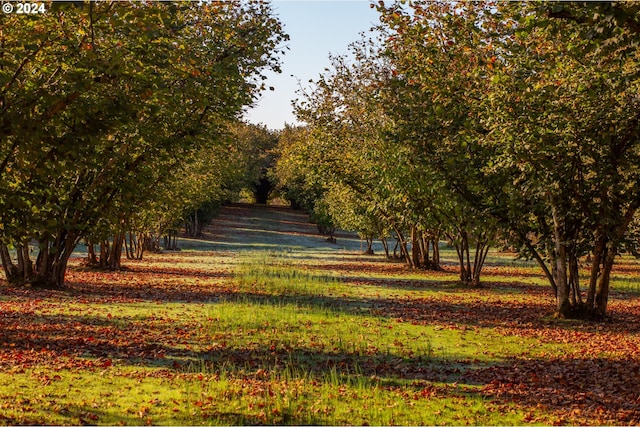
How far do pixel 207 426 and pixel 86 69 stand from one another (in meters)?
6.81

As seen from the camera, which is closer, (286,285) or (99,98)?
(99,98)

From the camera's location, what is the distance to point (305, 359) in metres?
11.6

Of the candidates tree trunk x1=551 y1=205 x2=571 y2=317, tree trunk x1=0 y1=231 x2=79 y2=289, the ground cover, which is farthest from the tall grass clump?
tree trunk x1=551 y1=205 x2=571 y2=317

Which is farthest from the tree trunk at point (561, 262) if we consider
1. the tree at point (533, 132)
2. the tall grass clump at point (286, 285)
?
the tall grass clump at point (286, 285)

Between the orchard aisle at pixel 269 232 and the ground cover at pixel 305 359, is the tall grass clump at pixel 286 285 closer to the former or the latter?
the ground cover at pixel 305 359

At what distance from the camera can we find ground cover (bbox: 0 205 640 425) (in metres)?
8.30

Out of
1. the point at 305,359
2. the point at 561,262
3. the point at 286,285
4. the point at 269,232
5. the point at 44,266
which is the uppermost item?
the point at 269,232

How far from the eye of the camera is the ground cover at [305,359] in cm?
830

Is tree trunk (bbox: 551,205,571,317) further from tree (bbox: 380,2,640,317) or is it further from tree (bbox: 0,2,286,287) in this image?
tree (bbox: 0,2,286,287)

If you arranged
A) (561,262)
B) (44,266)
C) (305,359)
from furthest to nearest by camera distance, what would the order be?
(44,266)
(561,262)
(305,359)

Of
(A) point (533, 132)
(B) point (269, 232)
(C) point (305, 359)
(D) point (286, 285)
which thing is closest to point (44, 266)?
(D) point (286, 285)

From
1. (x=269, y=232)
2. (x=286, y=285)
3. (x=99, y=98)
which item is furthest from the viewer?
(x=269, y=232)

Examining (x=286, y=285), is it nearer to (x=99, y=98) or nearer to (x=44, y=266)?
(x=44, y=266)

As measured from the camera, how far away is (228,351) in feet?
39.8
